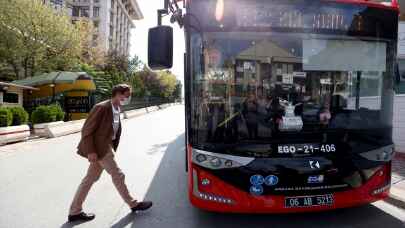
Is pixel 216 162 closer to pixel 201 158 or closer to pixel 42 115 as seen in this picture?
pixel 201 158

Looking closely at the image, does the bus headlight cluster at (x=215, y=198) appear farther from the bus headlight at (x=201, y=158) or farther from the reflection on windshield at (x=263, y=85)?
the reflection on windshield at (x=263, y=85)

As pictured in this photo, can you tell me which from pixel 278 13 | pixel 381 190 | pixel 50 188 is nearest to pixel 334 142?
pixel 381 190

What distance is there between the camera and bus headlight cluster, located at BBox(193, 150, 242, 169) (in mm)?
4141

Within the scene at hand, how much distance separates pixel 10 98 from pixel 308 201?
21078 mm

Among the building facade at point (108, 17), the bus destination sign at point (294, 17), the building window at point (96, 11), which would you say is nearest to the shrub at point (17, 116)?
the bus destination sign at point (294, 17)

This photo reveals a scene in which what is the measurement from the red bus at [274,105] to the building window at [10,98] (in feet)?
63.2

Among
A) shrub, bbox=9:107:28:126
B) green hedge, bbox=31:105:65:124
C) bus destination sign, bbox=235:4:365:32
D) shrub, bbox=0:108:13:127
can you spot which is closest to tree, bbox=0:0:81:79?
green hedge, bbox=31:105:65:124

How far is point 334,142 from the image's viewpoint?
432cm

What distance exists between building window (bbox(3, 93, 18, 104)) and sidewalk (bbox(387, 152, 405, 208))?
19.6 metres

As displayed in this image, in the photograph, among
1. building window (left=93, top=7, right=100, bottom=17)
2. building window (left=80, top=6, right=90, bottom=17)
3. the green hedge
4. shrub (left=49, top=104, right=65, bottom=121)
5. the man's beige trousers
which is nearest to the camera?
the man's beige trousers

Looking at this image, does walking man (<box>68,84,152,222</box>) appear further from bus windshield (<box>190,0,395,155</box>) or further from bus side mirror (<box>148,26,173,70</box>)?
bus windshield (<box>190,0,395,155</box>)

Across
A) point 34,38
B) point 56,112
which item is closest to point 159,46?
point 56,112

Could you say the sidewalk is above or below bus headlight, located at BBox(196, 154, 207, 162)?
below

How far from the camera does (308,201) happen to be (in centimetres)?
420
